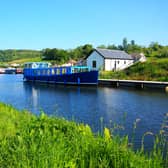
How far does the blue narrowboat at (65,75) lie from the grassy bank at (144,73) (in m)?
4.81

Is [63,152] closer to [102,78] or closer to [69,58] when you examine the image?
[102,78]

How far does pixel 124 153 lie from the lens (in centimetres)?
533

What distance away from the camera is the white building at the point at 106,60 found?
54281 millimetres

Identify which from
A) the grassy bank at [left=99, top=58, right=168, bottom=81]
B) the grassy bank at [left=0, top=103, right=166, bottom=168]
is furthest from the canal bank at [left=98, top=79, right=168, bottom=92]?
the grassy bank at [left=0, top=103, right=166, bottom=168]

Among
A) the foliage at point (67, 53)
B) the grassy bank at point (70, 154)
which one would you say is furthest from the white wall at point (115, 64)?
the grassy bank at point (70, 154)

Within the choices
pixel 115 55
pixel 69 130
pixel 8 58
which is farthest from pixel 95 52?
pixel 8 58

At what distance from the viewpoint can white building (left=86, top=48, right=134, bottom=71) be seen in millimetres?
54281

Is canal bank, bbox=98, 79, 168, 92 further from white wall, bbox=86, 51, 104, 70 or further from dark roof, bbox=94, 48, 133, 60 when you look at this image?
dark roof, bbox=94, 48, 133, 60

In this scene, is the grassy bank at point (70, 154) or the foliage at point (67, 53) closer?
the grassy bank at point (70, 154)

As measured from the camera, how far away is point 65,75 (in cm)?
4706

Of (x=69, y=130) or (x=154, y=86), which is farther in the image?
(x=154, y=86)

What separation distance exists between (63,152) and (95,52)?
50.5 metres

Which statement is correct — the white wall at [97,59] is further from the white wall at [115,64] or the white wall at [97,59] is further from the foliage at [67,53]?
the foliage at [67,53]

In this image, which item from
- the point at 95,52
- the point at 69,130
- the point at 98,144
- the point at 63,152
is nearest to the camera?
the point at 63,152
